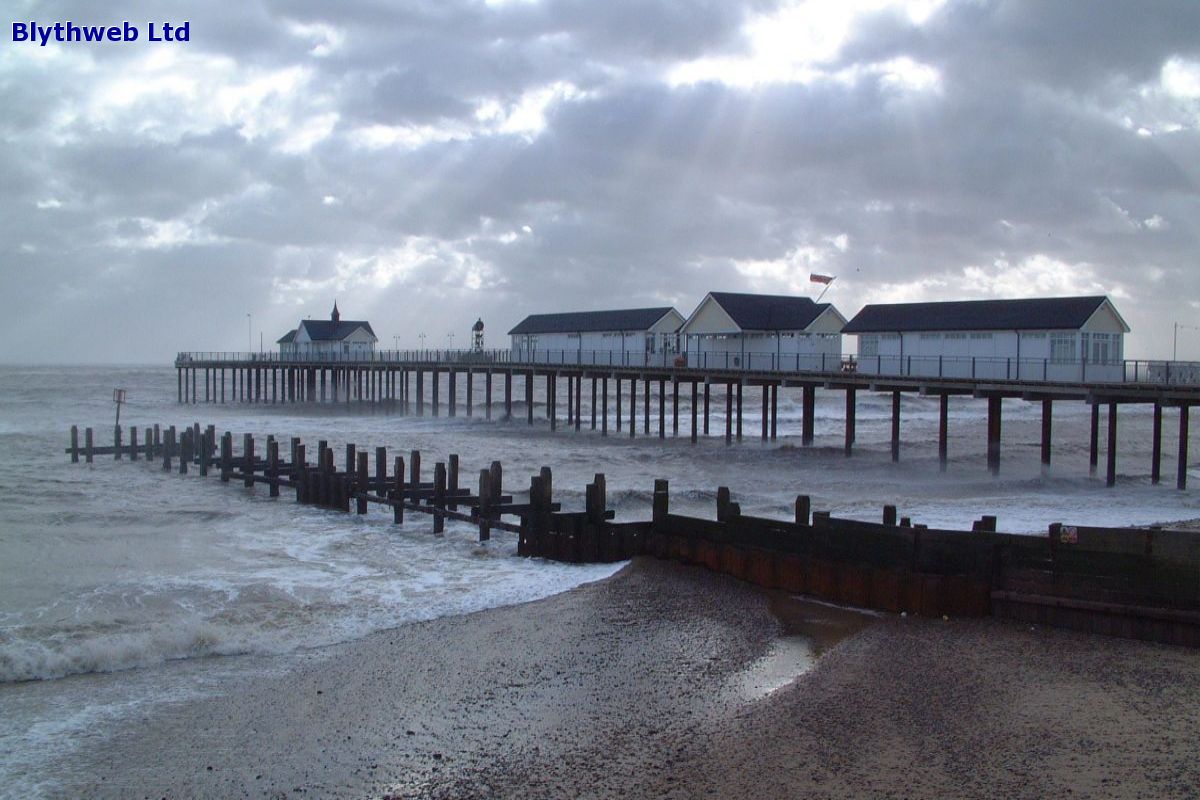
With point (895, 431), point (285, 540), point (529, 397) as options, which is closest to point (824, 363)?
point (895, 431)

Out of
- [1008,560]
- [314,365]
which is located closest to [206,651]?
[1008,560]

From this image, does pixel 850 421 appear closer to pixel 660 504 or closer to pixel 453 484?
pixel 453 484

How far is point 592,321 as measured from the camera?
5269 cm

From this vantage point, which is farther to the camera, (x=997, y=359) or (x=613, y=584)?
(x=997, y=359)

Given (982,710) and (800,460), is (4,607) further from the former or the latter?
(800,460)

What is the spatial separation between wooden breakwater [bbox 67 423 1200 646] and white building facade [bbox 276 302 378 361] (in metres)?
57.7

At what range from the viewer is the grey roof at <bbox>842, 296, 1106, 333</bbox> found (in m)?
31.4

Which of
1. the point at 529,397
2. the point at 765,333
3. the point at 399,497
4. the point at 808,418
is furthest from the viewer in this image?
the point at 529,397

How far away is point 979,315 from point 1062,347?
11.1ft

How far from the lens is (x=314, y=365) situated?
6706 cm

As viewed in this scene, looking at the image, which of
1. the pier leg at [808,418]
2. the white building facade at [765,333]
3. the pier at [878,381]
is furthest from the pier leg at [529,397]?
the pier leg at [808,418]

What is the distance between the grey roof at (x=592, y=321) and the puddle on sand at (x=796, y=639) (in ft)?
119

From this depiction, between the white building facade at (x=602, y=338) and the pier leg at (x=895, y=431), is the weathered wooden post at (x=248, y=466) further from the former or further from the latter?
the white building facade at (x=602, y=338)

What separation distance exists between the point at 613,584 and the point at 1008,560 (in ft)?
17.4
